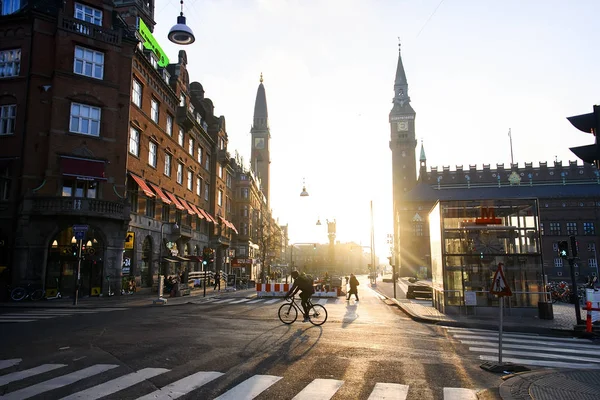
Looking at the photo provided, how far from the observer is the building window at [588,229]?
9191 cm

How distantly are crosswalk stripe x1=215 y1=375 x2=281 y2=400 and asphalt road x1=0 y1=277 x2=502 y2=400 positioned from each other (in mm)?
15

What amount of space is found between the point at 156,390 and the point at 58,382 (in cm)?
170

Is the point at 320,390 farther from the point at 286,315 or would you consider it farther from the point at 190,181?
the point at 190,181

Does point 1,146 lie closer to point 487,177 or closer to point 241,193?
point 241,193

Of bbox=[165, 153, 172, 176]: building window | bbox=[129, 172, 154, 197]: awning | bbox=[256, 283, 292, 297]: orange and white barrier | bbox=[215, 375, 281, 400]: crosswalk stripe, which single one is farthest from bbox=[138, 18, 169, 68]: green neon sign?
bbox=[215, 375, 281, 400]: crosswalk stripe

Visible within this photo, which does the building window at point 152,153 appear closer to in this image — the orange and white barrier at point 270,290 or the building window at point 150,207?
the building window at point 150,207

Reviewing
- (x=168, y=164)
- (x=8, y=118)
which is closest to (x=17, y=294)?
(x=8, y=118)

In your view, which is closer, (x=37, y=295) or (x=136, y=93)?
(x=37, y=295)

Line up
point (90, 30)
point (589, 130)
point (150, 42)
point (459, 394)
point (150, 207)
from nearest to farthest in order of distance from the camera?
point (589, 130), point (459, 394), point (90, 30), point (150, 207), point (150, 42)

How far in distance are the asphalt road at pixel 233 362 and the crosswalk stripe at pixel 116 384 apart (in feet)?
0.05

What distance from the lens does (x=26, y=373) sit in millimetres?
7273

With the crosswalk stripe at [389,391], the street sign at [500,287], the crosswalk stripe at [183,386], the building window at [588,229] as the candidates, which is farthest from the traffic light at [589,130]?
the building window at [588,229]

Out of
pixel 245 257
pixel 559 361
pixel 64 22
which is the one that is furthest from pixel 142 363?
pixel 245 257

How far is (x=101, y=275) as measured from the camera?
26.0m
